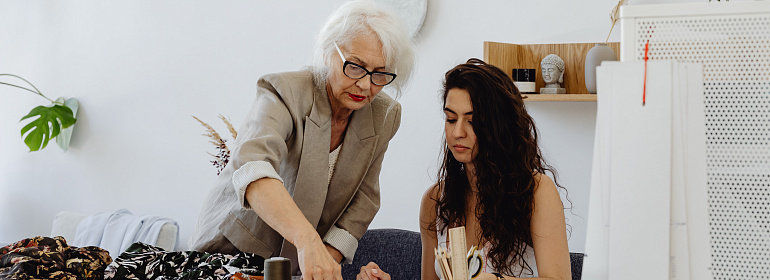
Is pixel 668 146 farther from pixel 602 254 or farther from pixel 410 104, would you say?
pixel 410 104

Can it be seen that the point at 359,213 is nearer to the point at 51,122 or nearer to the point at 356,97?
the point at 356,97

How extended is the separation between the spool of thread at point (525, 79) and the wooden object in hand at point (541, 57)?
0.09m

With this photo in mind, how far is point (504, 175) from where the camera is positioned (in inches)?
66.3

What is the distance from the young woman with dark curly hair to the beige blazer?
218 millimetres

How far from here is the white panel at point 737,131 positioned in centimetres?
85

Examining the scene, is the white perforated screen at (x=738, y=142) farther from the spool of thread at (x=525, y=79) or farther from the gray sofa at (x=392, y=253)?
the gray sofa at (x=392, y=253)

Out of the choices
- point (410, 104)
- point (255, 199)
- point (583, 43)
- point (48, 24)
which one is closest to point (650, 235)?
point (255, 199)

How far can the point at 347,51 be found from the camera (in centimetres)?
155

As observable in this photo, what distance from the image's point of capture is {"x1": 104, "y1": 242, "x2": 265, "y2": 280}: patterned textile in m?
1.43

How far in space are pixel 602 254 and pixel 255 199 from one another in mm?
685

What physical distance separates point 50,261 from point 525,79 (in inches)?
62.9

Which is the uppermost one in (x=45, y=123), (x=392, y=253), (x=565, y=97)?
(x=565, y=97)

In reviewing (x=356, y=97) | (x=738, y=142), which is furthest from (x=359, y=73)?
(x=738, y=142)

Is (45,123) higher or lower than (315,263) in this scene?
higher
